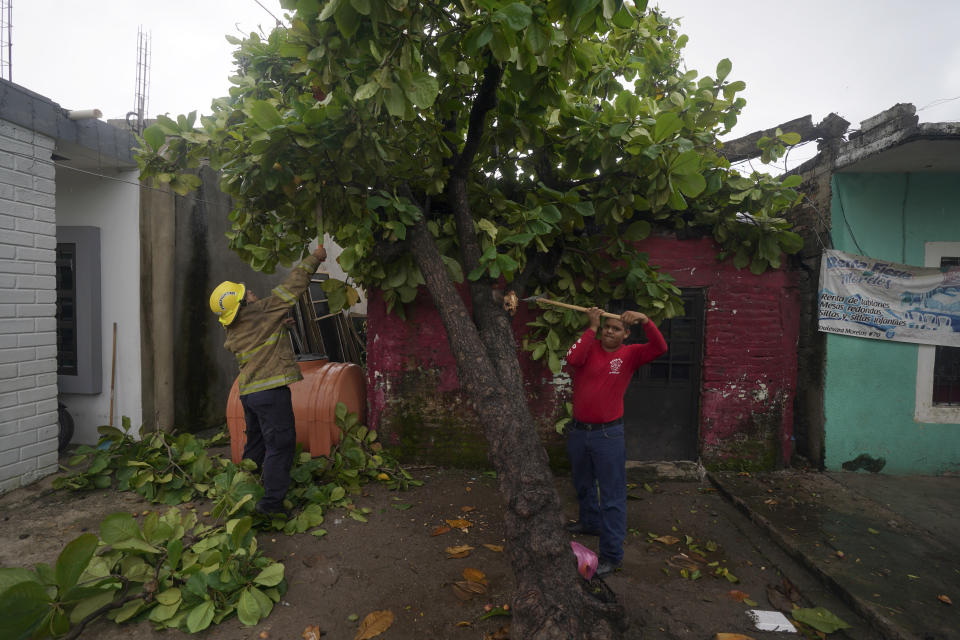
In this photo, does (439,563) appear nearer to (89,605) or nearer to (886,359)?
(89,605)

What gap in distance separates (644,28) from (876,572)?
462cm

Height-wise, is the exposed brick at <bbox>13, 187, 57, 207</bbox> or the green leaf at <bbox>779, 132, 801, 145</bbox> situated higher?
the green leaf at <bbox>779, 132, 801, 145</bbox>

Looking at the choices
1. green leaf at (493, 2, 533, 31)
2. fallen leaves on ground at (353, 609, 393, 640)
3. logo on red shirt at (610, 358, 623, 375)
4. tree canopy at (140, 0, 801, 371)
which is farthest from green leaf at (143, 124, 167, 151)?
logo on red shirt at (610, 358, 623, 375)

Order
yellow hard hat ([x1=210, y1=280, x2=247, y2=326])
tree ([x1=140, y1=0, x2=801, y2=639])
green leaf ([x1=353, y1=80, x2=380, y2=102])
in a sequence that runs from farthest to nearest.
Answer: yellow hard hat ([x1=210, y1=280, x2=247, y2=326]) < tree ([x1=140, y1=0, x2=801, y2=639]) < green leaf ([x1=353, y1=80, x2=380, y2=102])

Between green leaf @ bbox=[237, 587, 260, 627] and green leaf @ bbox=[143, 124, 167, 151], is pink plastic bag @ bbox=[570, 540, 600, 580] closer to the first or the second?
green leaf @ bbox=[237, 587, 260, 627]

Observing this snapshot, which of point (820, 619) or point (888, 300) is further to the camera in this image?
point (888, 300)

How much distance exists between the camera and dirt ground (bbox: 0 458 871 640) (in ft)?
9.55

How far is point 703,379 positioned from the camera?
5453 millimetres

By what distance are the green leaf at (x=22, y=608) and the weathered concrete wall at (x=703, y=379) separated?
3.12 metres

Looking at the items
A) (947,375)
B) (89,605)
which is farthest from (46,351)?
A: (947,375)

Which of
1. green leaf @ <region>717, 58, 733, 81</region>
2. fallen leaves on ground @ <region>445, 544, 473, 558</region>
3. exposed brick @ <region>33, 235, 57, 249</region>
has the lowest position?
fallen leaves on ground @ <region>445, 544, 473, 558</region>

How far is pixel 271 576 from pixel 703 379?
458 cm

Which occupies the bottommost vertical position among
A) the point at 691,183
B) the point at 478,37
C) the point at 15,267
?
the point at 15,267

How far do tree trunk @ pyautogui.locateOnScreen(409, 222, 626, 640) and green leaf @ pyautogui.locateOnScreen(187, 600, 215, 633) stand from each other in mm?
1754
